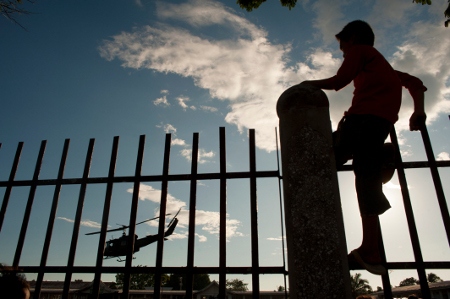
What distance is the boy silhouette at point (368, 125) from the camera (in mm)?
1946

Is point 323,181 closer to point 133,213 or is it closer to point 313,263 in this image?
point 313,263

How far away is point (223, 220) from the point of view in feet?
9.87

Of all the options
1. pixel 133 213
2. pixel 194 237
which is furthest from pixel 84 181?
pixel 194 237

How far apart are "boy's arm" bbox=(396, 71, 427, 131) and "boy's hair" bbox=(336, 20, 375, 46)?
16.1 inches

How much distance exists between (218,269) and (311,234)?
143 cm

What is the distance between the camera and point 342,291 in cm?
158

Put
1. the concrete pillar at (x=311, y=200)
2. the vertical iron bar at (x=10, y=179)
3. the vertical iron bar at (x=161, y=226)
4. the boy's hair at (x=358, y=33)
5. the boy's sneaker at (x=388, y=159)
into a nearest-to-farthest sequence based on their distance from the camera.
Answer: the concrete pillar at (x=311, y=200), the boy's sneaker at (x=388, y=159), the boy's hair at (x=358, y=33), the vertical iron bar at (x=161, y=226), the vertical iron bar at (x=10, y=179)

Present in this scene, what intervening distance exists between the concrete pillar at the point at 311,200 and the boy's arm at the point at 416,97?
2.74 feet

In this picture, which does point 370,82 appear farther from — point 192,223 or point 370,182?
point 192,223

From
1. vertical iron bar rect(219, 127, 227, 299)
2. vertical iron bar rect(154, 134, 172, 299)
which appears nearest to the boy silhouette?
vertical iron bar rect(219, 127, 227, 299)

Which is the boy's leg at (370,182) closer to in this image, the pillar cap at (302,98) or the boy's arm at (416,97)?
the pillar cap at (302,98)

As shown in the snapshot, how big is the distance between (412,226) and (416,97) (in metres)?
1.17

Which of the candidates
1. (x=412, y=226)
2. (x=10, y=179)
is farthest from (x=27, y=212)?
(x=412, y=226)

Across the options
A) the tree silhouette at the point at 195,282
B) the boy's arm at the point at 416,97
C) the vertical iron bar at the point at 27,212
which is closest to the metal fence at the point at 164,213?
the vertical iron bar at the point at 27,212
